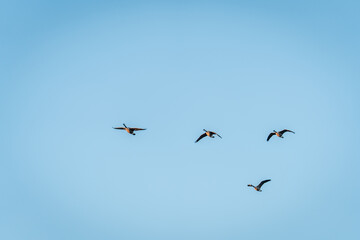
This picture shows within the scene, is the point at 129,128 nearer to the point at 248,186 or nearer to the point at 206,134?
the point at 206,134

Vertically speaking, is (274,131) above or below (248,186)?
above

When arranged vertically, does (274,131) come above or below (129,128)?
above

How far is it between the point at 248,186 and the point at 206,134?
Result: 13.5m

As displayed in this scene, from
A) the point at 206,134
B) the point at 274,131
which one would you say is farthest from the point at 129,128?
the point at 274,131

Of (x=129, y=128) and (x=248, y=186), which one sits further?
(x=248, y=186)

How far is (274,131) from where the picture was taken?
79562 mm

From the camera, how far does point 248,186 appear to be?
3292 inches

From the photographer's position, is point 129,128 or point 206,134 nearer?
point 129,128

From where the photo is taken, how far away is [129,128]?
73.7 m

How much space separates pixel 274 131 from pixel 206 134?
12.0 meters

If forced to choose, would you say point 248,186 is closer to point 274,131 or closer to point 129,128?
point 274,131

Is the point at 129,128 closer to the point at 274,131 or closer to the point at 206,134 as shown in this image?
the point at 206,134

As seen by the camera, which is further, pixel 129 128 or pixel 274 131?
pixel 274 131

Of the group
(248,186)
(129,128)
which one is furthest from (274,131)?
(129,128)
